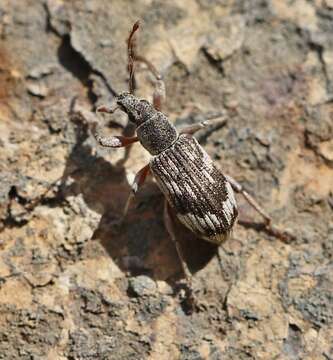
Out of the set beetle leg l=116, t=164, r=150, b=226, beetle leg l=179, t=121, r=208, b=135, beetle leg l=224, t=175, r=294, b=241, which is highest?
beetle leg l=179, t=121, r=208, b=135

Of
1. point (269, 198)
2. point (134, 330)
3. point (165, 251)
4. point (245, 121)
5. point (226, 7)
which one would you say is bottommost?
point (134, 330)

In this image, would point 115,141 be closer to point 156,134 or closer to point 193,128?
point 156,134


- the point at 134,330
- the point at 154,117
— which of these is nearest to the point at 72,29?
the point at 154,117

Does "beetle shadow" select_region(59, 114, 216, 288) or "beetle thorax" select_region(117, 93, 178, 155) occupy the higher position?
"beetle thorax" select_region(117, 93, 178, 155)

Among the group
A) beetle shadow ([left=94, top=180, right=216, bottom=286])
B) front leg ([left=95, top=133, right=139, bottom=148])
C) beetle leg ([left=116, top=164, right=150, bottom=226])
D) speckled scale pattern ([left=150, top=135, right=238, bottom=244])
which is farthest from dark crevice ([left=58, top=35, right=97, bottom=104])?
beetle shadow ([left=94, top=180, right=216, bottom=286])

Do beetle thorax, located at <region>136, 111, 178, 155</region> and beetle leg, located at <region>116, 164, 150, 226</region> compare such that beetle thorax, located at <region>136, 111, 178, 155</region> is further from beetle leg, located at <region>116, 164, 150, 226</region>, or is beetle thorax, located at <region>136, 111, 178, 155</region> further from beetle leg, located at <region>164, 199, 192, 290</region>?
beetle leg, located at <region>164, 199, 192, 290</region>

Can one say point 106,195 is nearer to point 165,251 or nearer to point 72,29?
point 165,251

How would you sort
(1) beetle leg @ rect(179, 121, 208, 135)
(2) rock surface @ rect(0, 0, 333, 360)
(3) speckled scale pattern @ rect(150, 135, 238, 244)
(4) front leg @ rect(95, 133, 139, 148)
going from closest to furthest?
(2) rock surface @ rect(0, 0, 333, 360), (3) speckled scale pattern @ rect(150, 135, 238, 244), (4) front leg @ rect(95, 133, 139, 148), (1) beetle leg @ rect(179, 121, 208, 135)
